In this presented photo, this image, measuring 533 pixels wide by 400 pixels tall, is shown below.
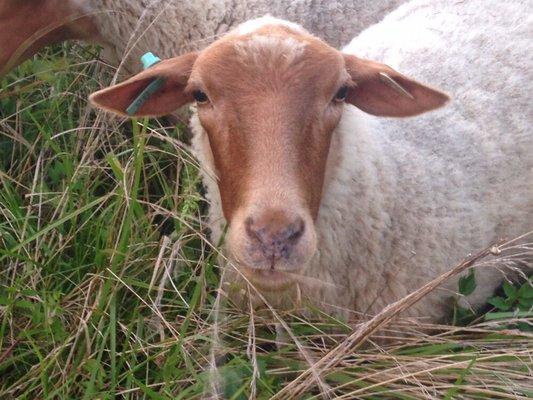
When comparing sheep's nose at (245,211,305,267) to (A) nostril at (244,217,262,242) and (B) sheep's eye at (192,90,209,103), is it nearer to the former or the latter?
(A) nostril at (244,217,262,242)

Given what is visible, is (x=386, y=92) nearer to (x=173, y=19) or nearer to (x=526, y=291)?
(x=526, y=291)

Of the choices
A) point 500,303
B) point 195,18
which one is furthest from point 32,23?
point 500,303

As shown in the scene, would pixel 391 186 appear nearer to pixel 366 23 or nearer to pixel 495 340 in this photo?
pixel 495 340

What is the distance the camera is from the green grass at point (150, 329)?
267 cm

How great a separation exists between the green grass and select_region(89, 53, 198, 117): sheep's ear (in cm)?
20

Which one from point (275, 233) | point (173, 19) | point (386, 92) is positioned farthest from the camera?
point (173, 19)

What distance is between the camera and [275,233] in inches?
93.6

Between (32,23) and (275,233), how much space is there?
2160 millimetres

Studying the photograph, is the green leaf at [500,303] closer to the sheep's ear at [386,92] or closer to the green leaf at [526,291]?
the green leaf at [526,291]

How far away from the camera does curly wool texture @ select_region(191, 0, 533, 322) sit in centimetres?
293

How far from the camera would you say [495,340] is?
2842mm

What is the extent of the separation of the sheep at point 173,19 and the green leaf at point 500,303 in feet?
5.31

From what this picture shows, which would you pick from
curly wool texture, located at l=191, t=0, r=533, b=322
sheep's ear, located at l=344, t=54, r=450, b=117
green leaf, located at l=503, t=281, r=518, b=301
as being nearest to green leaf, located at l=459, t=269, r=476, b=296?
curly wool texture, located at l=191, t=0, r=533, b=322

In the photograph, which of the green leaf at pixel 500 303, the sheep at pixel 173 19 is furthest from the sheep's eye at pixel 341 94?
the sheep at pixel 173 19
